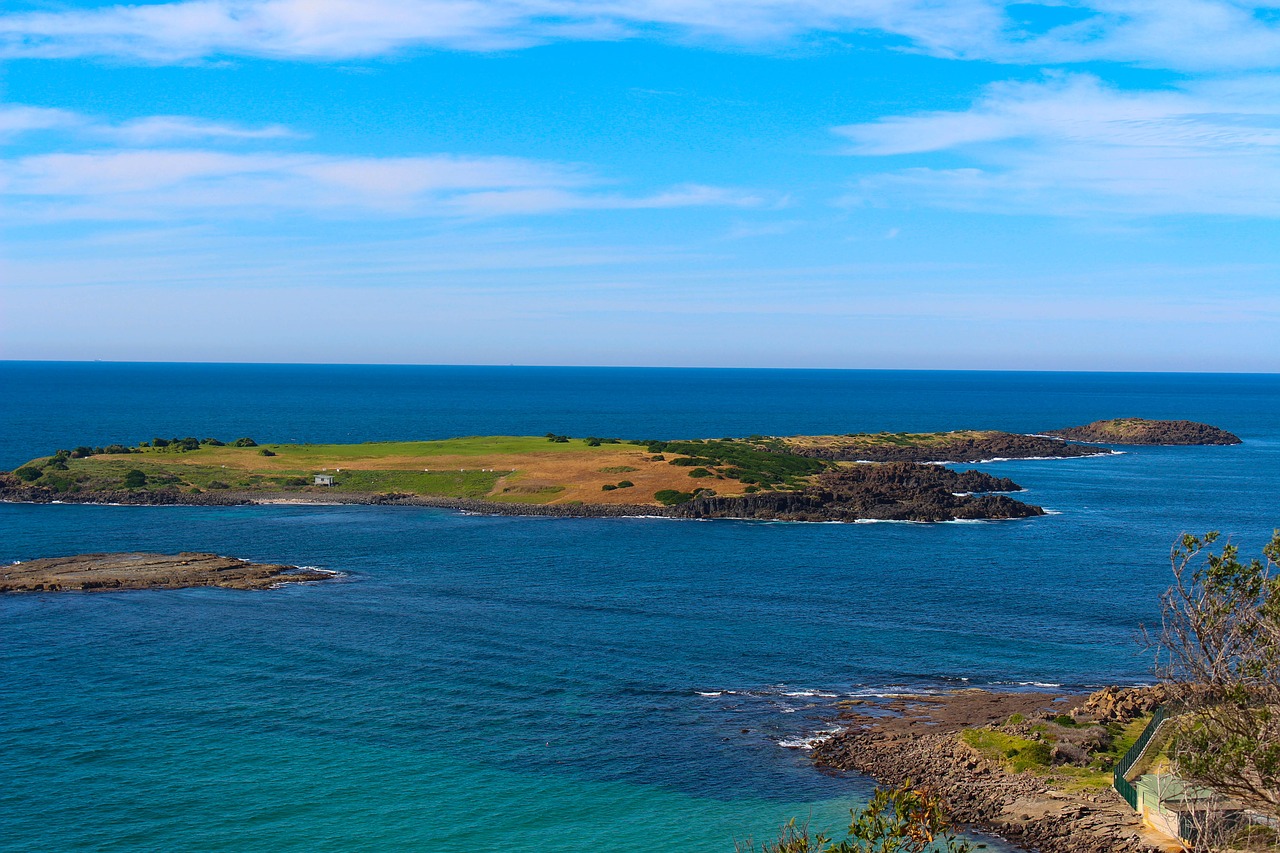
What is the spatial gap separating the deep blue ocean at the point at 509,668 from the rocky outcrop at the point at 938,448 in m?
62.8

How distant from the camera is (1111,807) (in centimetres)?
3800

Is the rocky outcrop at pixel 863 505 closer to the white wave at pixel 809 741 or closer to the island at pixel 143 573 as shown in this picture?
the island at pixel 143 573

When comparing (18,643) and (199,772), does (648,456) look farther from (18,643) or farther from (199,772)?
(199,772)

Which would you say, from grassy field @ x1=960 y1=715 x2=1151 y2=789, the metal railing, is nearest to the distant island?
grassy field @ x1=960 y1=715 x2=1151 y2=789

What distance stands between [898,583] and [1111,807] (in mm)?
39604

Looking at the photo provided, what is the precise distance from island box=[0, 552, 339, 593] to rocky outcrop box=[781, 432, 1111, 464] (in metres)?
97.1

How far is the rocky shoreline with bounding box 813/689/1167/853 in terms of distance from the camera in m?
36.8

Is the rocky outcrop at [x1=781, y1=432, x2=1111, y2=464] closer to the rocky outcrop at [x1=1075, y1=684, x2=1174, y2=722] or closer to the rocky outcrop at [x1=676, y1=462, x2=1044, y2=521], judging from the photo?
Answer: the rocky outcrop at [x1=676, y1=462, x2=1044, y2=521]

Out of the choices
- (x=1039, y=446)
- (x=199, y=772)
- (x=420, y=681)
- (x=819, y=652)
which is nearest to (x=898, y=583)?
(x=819, y=652)

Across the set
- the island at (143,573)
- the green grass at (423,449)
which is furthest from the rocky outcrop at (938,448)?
the island at (143,573)

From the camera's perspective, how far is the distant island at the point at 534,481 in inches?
4422

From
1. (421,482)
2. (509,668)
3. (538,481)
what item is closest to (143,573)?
(509,668)

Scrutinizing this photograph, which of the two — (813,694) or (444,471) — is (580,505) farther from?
(813,694)

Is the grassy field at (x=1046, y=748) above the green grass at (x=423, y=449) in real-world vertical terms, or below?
below
